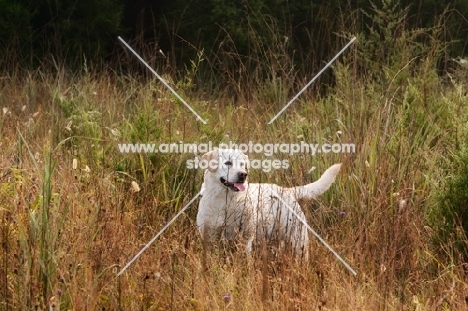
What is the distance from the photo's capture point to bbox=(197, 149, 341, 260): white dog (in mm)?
4086

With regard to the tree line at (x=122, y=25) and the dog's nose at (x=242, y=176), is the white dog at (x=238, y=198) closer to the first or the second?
the dog's nose at (x=242, y=176)

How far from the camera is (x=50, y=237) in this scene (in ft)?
10.3

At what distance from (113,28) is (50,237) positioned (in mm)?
6228

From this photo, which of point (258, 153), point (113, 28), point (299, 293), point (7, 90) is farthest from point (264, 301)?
point (113, 28)

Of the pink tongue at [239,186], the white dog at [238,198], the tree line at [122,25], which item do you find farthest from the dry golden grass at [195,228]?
the tree line at [122,25]

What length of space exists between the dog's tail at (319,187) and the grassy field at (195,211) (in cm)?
7

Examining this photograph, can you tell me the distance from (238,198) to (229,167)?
0.28 m

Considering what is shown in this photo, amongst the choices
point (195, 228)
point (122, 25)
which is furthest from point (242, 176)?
point (122, 25)

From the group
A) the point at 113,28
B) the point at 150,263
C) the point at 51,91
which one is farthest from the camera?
the point at 113,28

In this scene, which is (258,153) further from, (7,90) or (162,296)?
(7,90)

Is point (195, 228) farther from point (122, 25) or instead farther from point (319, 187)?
point (122, 25)

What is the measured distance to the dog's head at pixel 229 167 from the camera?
4.21m

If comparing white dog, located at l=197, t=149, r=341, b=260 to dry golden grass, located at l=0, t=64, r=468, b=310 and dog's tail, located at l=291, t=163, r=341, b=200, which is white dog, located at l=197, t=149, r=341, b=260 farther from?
dry golden grass, located at l=0, t=64, r=468, b=310

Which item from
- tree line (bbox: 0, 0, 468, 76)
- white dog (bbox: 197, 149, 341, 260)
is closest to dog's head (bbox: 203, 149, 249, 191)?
white dog (bbox: 197, 149, 341, 260)
